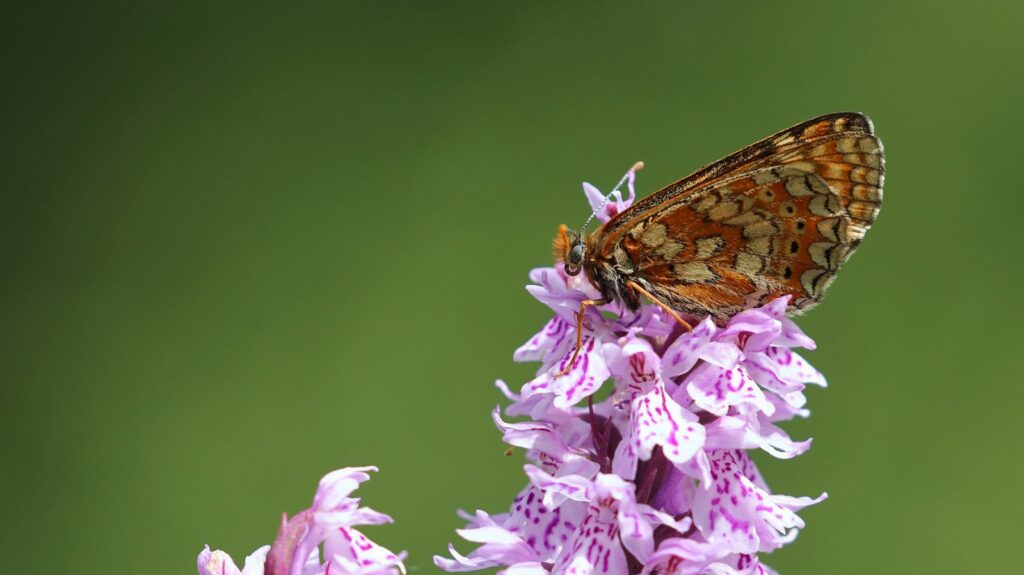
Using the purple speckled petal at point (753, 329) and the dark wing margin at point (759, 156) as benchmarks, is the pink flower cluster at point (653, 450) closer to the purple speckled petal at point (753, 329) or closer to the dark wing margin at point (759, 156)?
the purple speckled petal at point (753, 329)

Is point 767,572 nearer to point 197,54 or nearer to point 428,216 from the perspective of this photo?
point 428,216

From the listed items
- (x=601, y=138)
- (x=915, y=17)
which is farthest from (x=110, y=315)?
(x=915, y=17)

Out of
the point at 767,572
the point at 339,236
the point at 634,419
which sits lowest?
the point at 767,572

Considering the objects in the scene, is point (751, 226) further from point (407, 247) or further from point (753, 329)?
point (407, 247)

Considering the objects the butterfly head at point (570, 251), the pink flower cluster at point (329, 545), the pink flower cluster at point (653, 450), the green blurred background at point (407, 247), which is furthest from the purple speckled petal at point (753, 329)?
the green blurred background at point (407, 247)

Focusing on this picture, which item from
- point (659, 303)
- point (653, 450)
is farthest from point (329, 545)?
point (659, 303)

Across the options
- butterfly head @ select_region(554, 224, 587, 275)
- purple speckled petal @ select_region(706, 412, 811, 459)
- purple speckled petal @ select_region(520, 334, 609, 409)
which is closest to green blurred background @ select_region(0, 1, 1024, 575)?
butterfly head @ select_region(554, 224, 587, 275)

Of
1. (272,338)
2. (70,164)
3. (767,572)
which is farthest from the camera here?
(70,164)

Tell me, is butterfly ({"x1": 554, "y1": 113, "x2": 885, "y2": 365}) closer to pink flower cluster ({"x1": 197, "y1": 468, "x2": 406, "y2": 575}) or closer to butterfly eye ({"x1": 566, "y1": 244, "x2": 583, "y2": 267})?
butterfly eye ({"x1": 566, "y1": 244, "x2": 583, "y2": 267})
